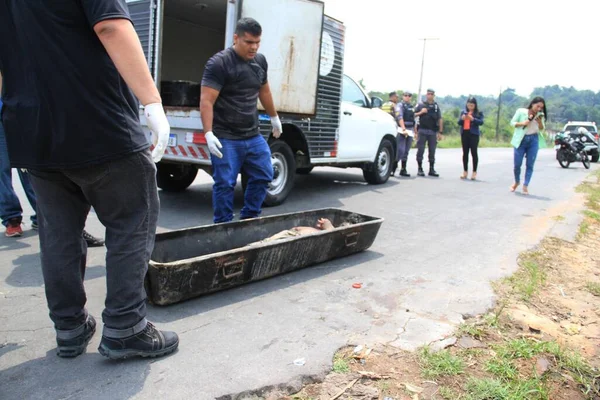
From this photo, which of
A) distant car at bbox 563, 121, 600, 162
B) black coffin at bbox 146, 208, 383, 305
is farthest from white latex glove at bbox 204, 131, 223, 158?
distant car at bbox 563, 121, 600, 162

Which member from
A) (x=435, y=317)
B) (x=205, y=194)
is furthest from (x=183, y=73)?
(x=435, y=317)

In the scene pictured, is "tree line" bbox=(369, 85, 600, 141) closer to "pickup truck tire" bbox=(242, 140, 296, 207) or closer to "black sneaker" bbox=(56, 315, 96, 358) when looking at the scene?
"pickup truck tire" bbox=(242, 140, 296, 207)

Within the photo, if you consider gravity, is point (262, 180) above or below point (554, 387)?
above

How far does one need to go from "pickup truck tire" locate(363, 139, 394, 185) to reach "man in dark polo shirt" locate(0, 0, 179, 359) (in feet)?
22.8

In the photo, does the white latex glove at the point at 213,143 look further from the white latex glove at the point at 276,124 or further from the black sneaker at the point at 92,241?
the black sneaker at the point at 92,241

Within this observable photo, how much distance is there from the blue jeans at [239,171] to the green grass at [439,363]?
8.12 feet

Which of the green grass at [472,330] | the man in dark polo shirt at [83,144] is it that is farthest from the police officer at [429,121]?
the man in dark polo shirt at [83,144]

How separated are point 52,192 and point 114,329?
0.71 meters

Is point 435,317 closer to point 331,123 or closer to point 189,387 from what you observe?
point 189,387

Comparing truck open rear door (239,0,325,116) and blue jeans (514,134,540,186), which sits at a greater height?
truck open rear door (239,0,325,116)

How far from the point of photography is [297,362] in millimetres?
2477

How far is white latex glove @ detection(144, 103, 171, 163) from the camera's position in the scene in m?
2.30

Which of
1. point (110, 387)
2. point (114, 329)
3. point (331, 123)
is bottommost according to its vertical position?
point (110, 387)

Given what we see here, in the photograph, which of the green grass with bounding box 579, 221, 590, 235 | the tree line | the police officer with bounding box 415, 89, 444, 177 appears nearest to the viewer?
the green grass with bounding box 579, 221, 590, 235
